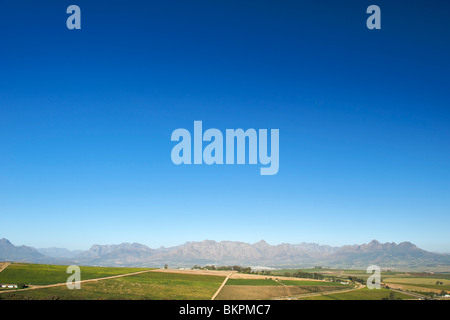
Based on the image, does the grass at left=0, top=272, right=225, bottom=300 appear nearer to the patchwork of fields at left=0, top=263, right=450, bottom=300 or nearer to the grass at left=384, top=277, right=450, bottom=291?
the patchwork of fields at left=0, top=263, right=450, bottom=300

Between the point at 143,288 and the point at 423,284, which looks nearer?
the point at 143,288

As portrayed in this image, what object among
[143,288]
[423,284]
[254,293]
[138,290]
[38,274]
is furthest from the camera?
[423,284]

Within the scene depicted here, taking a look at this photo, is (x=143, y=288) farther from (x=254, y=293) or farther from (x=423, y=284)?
(x=423, y=284)

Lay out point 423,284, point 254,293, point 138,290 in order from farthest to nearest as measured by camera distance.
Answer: point 423,284 < point 138,290 < point 254,293

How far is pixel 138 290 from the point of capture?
260 ft

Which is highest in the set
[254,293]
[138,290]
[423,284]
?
[138,290]

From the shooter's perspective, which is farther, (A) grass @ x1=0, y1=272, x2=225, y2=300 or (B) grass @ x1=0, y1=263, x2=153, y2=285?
(B) grass @ x1=0, y1=263, x2=153, y2=285

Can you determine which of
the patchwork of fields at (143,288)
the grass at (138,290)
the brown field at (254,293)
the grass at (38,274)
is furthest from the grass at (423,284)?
the grass at (38,274)

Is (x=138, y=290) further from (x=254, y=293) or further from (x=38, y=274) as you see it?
(x=38, y=274)

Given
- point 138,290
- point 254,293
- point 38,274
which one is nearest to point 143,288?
point 138,290

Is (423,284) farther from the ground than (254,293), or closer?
closer

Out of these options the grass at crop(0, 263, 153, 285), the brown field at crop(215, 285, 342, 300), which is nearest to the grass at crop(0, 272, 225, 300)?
the brown field at crop(215, 285, 342, 300)

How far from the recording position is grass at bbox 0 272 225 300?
6950 cm

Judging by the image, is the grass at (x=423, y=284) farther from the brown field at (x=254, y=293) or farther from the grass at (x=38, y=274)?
the grass at (x=38, y=274)
